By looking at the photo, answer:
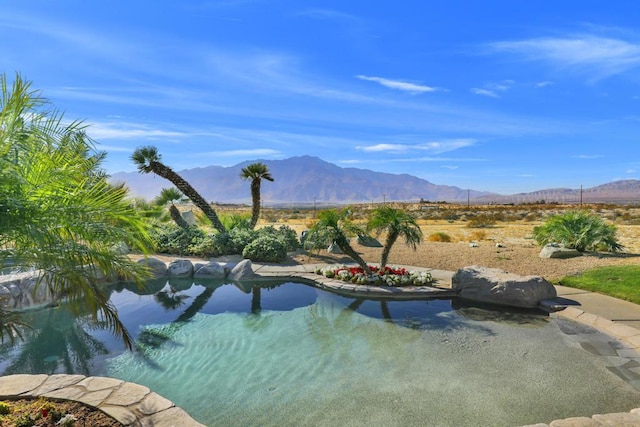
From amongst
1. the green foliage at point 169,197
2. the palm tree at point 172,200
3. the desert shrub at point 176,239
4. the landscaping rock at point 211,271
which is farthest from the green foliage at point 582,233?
the green foliage at point 169,197

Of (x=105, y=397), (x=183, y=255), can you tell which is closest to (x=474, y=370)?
Result: (x=105, y=397)

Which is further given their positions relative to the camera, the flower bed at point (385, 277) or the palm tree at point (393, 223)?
the flower bed at point (385, 277)

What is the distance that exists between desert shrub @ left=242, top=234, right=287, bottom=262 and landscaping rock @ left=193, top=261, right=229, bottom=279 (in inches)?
76.6

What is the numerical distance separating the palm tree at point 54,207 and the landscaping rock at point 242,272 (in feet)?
24.0

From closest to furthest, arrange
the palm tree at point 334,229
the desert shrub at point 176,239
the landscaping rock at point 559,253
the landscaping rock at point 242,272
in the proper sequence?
the palm tree at point 334,229
the landscaping rock at point 242,272
the landscaping rock at point 559,253
the desert shrub at point 176,239

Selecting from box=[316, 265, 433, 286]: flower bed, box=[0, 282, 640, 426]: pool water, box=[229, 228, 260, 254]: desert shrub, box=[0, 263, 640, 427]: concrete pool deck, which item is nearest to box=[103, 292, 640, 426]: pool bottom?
box=[0, 282, 640, 426]: pool water

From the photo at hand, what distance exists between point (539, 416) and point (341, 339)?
10.6 ft

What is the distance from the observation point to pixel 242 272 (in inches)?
459

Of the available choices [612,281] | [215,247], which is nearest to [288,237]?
[215,247]

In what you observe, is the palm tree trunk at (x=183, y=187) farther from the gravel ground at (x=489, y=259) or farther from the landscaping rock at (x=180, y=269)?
the gravel ground at (x=489, y=259)

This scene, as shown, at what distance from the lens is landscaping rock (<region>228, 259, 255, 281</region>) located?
38.1 ft

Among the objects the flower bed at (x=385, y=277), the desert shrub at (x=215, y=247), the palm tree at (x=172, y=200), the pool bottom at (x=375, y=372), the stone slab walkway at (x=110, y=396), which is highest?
the palm tree at (x=172, y=200)

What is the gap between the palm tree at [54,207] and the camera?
129 inches

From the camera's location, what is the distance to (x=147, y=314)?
342 inches
